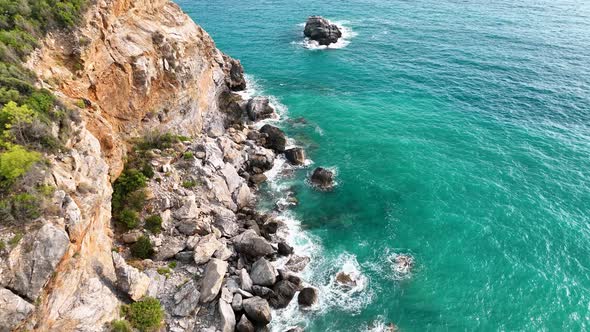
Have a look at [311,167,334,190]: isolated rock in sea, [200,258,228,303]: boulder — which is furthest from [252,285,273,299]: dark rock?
[311,167,334,190]: isolated rock in sea

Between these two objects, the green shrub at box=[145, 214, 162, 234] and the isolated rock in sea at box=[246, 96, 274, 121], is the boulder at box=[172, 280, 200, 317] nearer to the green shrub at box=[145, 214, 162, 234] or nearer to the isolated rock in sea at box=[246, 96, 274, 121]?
the green shrub at box=[145, 214, 162, 234]

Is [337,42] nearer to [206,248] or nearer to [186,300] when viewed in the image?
[206,248]

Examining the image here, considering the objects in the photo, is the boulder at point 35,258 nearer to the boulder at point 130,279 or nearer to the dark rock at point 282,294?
the boulder at point 130,279

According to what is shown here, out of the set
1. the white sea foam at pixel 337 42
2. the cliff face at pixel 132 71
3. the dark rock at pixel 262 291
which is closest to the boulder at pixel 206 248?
the dark rock at pixel 262 291

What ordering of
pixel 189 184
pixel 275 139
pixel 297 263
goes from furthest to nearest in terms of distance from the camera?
1. pixel 275 139
2. pixel 189 184
3. pixel 297 263

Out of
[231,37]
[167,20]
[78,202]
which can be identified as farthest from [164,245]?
[231,37]

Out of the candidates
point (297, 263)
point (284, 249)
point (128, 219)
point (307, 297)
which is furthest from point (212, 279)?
point (128, 219)
